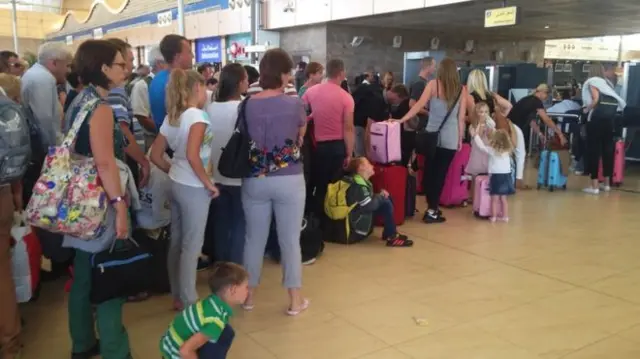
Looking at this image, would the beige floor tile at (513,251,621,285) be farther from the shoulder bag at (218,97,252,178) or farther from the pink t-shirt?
the shoulder bag at (218,97,252,178)

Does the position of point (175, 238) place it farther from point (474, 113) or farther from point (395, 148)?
point (474, 113)

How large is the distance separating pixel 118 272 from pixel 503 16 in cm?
708

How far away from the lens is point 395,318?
10.7 feet

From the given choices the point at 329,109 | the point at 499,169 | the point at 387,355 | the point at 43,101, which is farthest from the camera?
the point at 499,169

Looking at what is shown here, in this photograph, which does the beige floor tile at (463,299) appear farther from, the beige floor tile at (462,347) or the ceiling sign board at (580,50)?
the ceiling sign board at (580,50)

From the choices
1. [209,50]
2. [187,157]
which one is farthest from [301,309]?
[209,50]

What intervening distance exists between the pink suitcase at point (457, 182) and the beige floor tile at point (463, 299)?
2.38 metres

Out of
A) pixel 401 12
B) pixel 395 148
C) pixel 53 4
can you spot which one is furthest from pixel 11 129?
pixel 53 4

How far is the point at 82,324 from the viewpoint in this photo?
2.62 m

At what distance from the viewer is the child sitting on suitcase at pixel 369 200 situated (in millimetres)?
4527

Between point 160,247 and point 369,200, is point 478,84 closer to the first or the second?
point 369,200

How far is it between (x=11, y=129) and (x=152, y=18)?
13.9 metres

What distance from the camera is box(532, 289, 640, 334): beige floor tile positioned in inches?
127

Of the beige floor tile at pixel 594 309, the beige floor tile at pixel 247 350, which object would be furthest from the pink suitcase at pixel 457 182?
the beige floor tile at pixel 247 350
